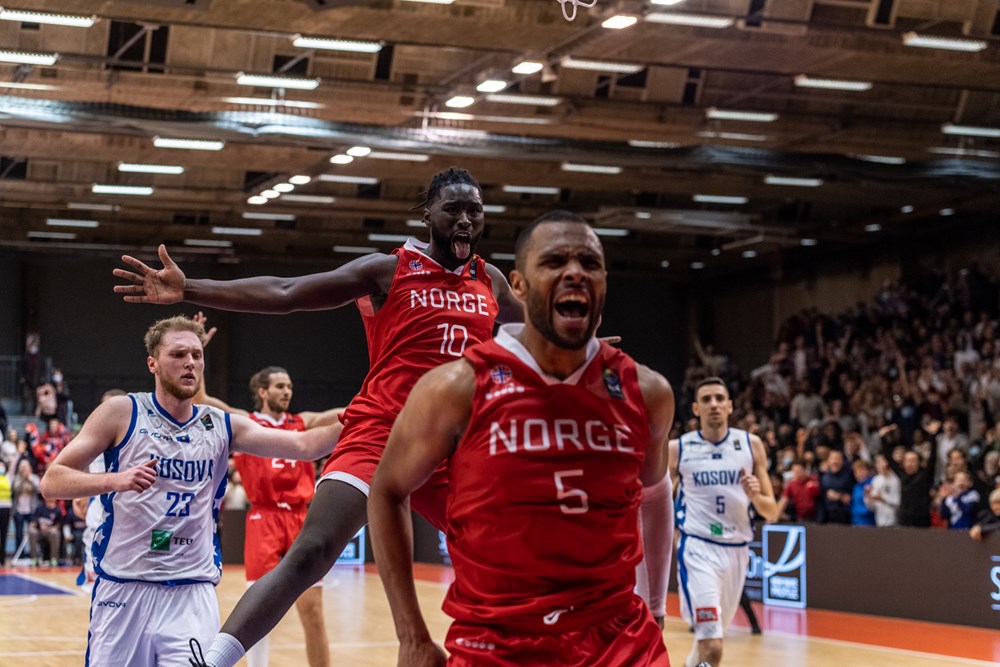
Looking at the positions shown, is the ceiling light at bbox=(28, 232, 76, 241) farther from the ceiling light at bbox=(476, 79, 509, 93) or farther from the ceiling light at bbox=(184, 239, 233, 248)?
the ceiling light at bbox=(476, 79, 509, 93)

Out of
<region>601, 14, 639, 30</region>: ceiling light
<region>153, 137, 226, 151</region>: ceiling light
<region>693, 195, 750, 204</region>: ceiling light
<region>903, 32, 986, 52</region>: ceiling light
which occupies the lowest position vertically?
<region>153, 137, 226, 151</region>: ceiling light

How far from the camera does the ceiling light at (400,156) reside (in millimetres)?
22203

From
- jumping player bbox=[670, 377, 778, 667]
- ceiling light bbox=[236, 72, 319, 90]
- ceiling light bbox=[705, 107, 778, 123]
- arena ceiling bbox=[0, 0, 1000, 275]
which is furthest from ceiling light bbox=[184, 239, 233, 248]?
jumping player bbox=[670, 377, 778, 667]

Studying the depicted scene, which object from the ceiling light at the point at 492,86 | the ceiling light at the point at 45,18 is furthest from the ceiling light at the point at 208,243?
the ceiling light at the point at 45,18

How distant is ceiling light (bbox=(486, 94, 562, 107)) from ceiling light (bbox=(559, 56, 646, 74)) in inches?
37.4

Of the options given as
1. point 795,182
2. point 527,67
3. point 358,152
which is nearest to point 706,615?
point 527,67

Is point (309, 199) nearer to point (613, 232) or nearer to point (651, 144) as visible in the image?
point (613, 232)

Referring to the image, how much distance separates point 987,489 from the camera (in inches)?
592

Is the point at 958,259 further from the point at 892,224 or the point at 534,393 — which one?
the point at 534,393

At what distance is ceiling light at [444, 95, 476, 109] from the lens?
18281 millimetres

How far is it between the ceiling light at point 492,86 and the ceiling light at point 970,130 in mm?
6858

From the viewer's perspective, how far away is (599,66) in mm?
17219

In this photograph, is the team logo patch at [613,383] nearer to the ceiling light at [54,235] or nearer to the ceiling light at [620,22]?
the ceiling light at [620,22]

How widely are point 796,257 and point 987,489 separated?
17.6 metres
